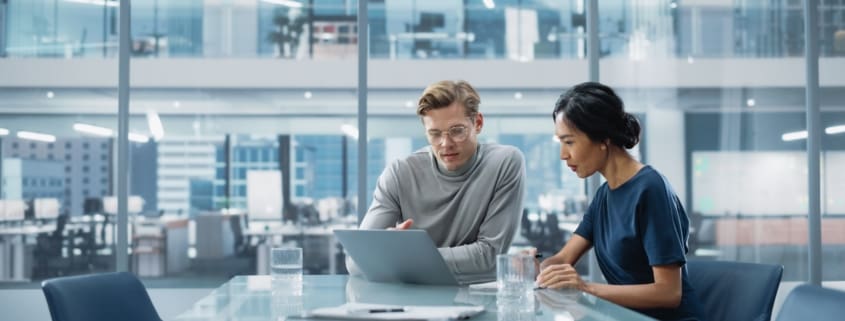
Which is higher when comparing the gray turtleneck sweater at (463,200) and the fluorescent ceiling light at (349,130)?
the fluorescent ceiling light at (349,130)

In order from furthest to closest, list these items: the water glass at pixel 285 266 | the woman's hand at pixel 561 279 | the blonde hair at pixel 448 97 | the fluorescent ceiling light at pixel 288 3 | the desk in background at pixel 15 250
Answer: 1. the fluorescent ceiling light at pixel 288 3
2. the desk in background at pixel 15 250
3. the blonde hair at pixel 448 97
4. the water glass at pixel 285 266
5. the woman's hand at pixel 561 279

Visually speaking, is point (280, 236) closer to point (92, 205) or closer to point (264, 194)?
point (264, 194)

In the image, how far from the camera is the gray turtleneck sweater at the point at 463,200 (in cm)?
300

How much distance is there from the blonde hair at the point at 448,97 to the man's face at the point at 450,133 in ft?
0.05

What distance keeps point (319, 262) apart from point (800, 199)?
268 centimetres

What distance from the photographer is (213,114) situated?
196 inches

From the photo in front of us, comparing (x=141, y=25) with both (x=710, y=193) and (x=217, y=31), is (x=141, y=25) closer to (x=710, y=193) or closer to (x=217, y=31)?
(x=217, y=31)

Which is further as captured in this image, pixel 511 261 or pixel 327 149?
pixel 327 149

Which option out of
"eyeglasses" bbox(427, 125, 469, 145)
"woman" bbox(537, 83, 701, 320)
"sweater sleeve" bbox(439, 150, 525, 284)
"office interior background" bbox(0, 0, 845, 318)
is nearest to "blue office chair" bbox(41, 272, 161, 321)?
"sweater sleeve" bbox(439, 150, 525, 284)

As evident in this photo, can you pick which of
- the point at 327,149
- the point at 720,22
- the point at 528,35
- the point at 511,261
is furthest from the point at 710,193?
the point at 511,261

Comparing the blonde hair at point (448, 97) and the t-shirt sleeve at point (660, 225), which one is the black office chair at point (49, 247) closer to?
the blonde hair at point (448, 97)

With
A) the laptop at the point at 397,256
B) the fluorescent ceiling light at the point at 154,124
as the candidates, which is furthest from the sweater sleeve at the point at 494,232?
the fluorescent ceiling light at the point at 154,124

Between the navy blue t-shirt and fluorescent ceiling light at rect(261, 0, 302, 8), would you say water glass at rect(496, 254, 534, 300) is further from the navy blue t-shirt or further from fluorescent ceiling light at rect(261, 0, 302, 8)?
fluorescent ceiling light at rect(261, 0, 302, 8)

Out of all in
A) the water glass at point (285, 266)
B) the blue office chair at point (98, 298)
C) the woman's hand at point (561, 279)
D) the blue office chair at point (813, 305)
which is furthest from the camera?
the water glass at point (285, 266)
